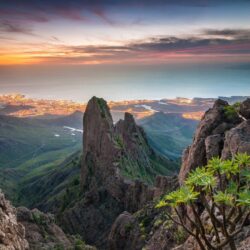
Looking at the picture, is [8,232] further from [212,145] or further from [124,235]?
[124,235]

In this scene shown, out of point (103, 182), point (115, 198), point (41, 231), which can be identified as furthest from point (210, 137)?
point (103, 182)

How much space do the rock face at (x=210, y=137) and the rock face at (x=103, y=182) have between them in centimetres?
6402

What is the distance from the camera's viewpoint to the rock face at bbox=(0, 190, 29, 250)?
37188mm

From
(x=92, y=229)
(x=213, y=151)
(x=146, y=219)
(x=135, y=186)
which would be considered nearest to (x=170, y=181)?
(x=146, y=219)

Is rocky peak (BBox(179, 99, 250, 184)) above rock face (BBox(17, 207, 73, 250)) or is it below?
above

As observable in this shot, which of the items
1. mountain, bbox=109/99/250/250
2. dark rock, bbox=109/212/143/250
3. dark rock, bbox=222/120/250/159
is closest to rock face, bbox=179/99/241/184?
mountain, bbox=109/99/250/250

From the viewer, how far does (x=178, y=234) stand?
4700cm

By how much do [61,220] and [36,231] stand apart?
80.2 m

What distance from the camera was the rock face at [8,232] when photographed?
3719 centimetres

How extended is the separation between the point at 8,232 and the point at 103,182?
127 metres

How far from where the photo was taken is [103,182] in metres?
166

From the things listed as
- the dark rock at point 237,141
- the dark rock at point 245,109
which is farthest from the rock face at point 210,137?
the dark rock at point 237,141

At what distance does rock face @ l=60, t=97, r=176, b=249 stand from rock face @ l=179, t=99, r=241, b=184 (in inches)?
2520

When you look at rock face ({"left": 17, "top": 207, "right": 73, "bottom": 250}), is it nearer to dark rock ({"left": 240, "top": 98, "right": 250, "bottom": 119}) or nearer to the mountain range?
the mountain range
